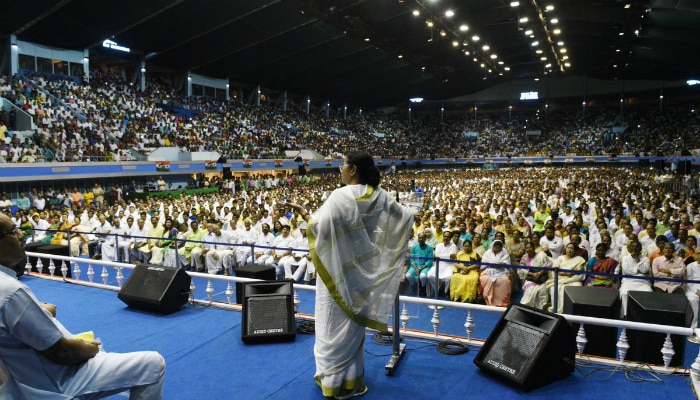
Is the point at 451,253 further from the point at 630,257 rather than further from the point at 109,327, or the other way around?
the point at 109,327

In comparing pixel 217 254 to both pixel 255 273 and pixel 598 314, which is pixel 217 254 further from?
pixel 598 314

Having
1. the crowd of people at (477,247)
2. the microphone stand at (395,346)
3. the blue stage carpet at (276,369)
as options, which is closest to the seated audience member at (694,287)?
the crowd of people at (477,247)

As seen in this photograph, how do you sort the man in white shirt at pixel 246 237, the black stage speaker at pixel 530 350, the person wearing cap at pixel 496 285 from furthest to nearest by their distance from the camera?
the man in white shirt at pixel 246 237
the person wearing cap at pixel 496 285
the black stage speaker at pixel 530 350

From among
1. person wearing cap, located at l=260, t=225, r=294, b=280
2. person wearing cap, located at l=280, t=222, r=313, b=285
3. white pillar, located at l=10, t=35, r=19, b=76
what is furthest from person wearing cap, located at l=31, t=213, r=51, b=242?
white pillar, located at l=10, t=35, r=19, b=76

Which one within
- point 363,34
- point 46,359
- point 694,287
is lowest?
point 694,287

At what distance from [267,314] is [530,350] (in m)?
2.46

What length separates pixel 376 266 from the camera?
3.44 metres

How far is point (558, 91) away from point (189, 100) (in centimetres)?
3860

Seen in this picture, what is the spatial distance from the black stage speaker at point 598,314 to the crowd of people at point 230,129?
60.5ft

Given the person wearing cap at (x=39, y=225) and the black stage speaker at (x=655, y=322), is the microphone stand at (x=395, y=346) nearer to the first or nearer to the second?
the black stage speaker at (x=655, y=322)

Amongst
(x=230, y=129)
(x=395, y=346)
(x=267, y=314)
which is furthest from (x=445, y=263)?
(x=230, y=129)

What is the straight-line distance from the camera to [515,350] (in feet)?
11.9

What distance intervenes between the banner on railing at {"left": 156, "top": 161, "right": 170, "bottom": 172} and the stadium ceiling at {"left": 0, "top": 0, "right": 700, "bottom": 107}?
23.7ft

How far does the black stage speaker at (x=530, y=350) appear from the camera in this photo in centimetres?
346
